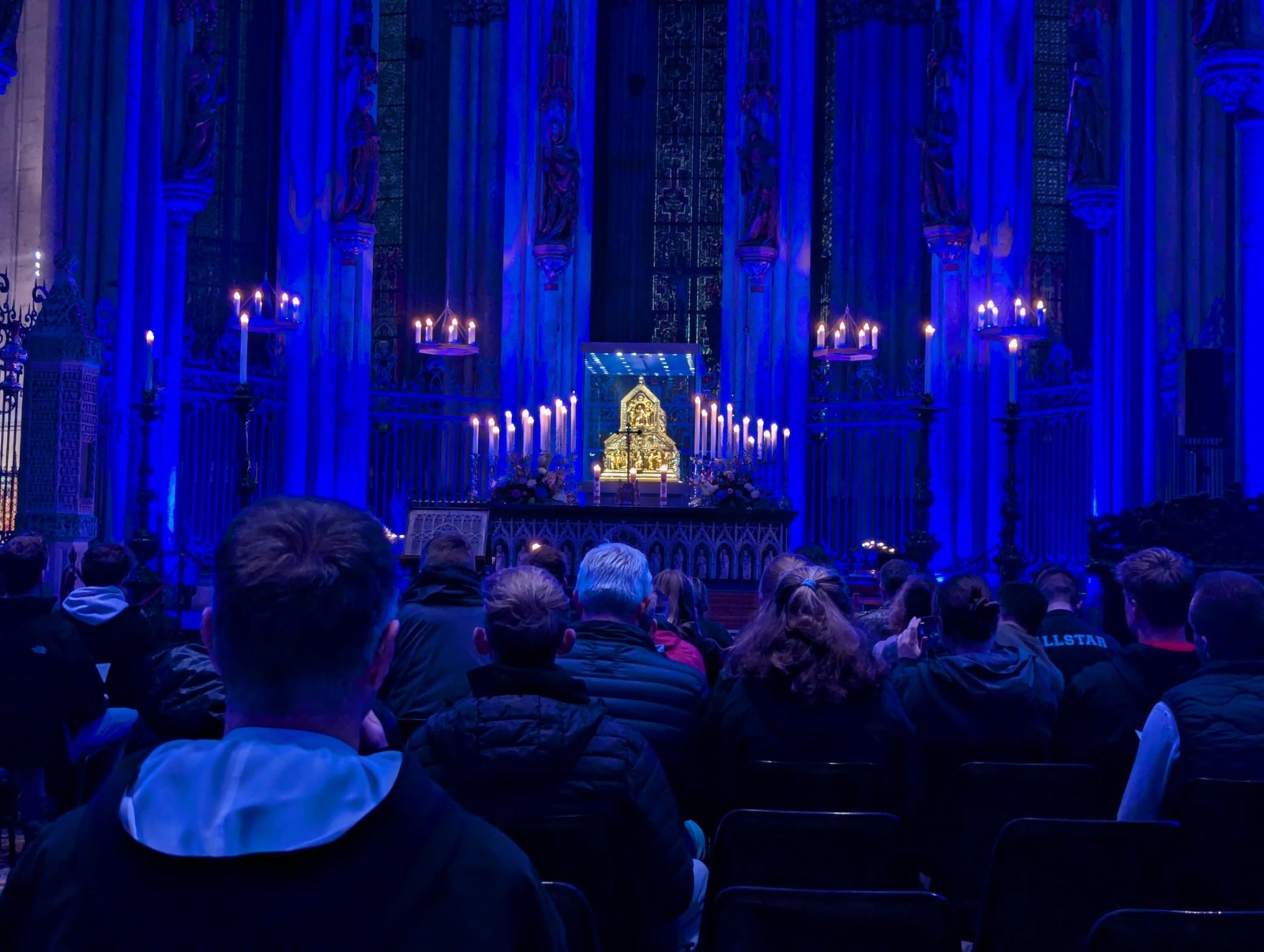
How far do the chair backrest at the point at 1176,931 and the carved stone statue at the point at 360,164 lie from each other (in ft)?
50.0

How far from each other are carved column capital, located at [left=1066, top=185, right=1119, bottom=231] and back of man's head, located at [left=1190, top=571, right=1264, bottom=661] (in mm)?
11243

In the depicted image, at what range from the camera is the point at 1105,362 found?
46.7 ft

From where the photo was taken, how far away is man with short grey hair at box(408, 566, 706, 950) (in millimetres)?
3000

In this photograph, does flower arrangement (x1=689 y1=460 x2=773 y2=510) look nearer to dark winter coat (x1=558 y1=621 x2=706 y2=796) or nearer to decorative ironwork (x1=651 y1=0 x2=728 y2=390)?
decorative ironwork (x1=651 y1=0 x2=728 y2=390)

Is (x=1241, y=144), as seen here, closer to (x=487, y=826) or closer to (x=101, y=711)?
(x=101, y=711)

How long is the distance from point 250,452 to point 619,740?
14.2 meters

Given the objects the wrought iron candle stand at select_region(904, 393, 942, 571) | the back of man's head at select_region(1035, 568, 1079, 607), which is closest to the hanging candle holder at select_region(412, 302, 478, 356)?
the wrought iron candle stand at select_region(904, 393, 942, 571)

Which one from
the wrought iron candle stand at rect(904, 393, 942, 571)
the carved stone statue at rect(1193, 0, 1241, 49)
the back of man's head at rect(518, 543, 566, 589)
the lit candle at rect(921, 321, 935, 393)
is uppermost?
the carved stone statue at rect(1193, 0, 1241, 49)

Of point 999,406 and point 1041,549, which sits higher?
point 999,406

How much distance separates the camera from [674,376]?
59.4ft

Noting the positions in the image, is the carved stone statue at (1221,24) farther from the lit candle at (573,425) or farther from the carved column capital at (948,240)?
the lit candle at (573,425)

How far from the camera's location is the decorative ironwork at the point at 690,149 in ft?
63.1

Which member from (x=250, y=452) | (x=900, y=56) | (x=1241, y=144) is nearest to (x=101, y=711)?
(x=1241, y=144)

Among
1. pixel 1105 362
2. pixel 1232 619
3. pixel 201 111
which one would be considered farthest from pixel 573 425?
pixel 1232 619
